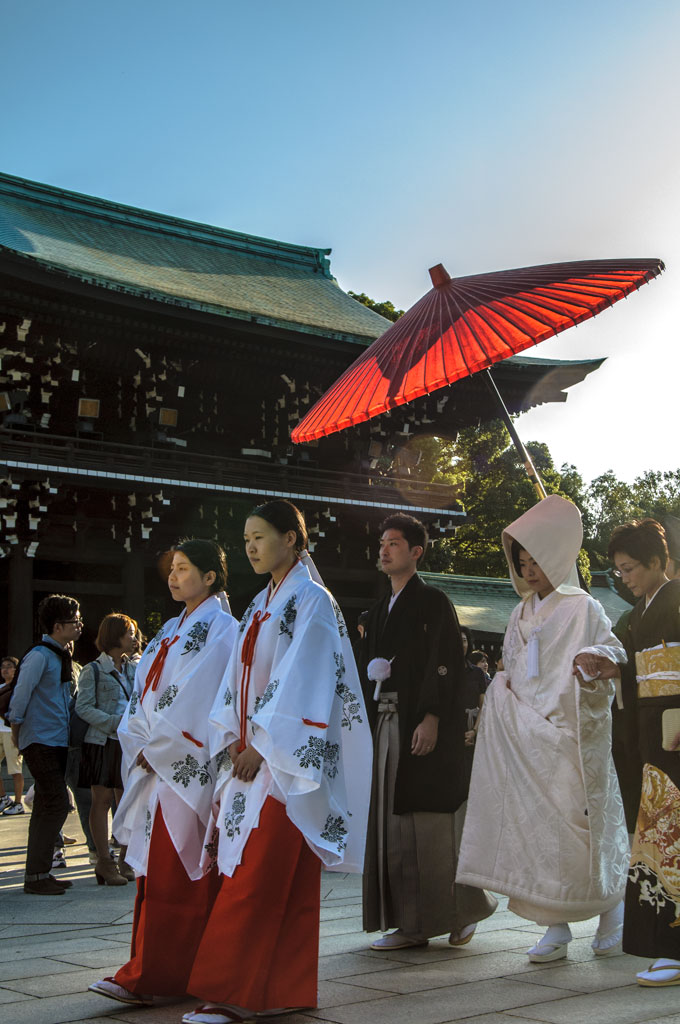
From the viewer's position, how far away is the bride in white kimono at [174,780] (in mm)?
3354

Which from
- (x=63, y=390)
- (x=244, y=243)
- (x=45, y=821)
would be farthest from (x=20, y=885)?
(x=244, y=243)

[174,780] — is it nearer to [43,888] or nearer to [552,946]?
[552,946]

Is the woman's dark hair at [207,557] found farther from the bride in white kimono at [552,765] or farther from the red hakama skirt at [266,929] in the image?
the bride in white kimono at [552,765]

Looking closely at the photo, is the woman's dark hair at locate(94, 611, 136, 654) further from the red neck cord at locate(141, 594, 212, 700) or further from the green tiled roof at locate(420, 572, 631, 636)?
the green tiled roof at locate(420, 572, 631, 636)

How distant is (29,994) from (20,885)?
2.99 meters

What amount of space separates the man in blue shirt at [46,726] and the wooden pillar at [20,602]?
6.34 metres

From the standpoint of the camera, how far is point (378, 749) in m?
4.37

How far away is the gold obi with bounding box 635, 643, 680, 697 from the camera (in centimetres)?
376

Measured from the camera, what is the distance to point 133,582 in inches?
545

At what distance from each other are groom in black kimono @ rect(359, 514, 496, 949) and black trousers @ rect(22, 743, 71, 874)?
2.40m

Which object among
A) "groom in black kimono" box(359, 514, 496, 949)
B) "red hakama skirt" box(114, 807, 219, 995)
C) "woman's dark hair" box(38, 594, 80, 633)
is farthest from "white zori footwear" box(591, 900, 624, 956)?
"woman's dark hair" box(38, 594, 80, 633)

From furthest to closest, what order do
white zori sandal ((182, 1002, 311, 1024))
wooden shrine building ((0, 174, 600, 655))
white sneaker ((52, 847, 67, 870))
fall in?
wooden shrine building ((0, 174, 600, 655))
white sneaker ((52, 847, 67, 870))
white zori sandal ((182, 1002, 311, 1024))

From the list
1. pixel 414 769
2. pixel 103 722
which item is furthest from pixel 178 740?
pixel 103 722

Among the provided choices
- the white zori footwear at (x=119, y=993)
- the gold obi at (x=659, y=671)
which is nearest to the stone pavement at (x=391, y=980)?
the white zori footwear at (x=119, y=993)
